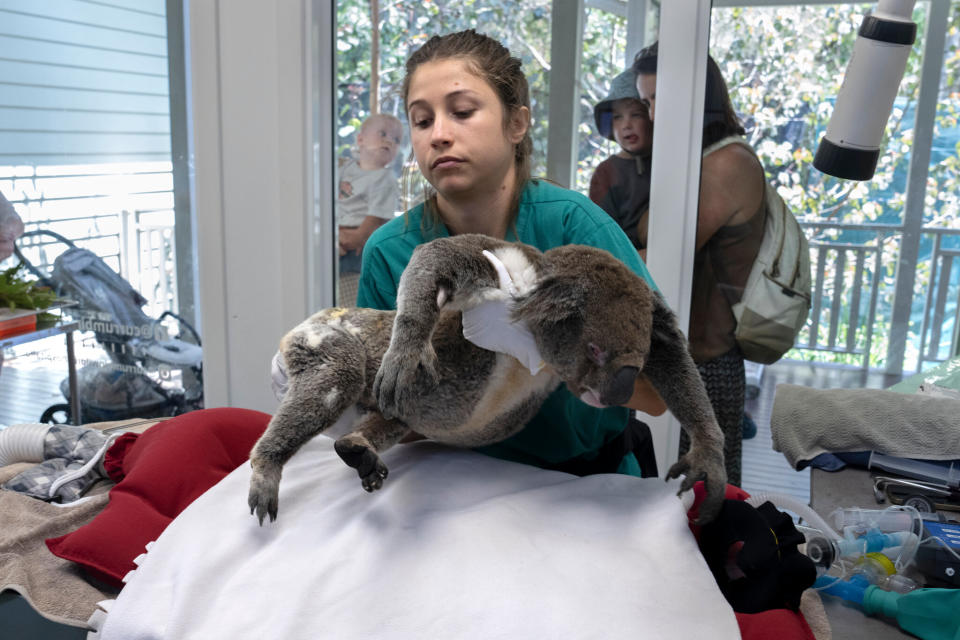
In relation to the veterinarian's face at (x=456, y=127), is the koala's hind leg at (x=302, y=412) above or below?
below

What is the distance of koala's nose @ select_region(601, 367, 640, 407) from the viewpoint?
2.84 feet

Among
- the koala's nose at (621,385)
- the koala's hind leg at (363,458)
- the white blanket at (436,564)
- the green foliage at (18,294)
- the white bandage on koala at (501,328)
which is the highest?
the white bandage on koala at (501,328)

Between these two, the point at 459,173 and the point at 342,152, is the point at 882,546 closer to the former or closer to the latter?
the point at 459,173

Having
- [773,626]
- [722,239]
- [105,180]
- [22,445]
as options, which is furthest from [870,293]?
[105,180]

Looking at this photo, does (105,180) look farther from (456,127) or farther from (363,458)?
(363,458)

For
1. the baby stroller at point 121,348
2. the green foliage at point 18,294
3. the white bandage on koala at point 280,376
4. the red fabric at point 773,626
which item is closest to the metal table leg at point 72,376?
the baby stroller at point 121,348

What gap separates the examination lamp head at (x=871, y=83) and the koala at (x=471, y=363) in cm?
78

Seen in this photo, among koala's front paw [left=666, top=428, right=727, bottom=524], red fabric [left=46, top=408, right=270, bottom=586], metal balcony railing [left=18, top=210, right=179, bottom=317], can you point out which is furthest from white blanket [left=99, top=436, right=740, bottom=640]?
metal balcony railing [left=18, top=210, right=179, bottom=317]

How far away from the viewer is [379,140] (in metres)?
2.70

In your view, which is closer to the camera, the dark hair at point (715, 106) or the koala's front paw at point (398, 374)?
the koala's front paw at point (398, 374)

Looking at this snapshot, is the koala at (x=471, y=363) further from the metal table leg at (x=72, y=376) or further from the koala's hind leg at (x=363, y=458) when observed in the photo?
the metal table leg at (x=72, y=376)

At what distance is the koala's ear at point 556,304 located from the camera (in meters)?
0.90

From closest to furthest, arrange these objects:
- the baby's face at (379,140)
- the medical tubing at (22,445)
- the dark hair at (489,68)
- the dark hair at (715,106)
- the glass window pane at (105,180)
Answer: the dark hair at (489,68), the medical tubing at (22,445), the dark hair at (715,106), the baby's face at (379,140), the glass window pane at (105,180)

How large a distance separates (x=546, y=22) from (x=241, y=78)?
1.13 m
